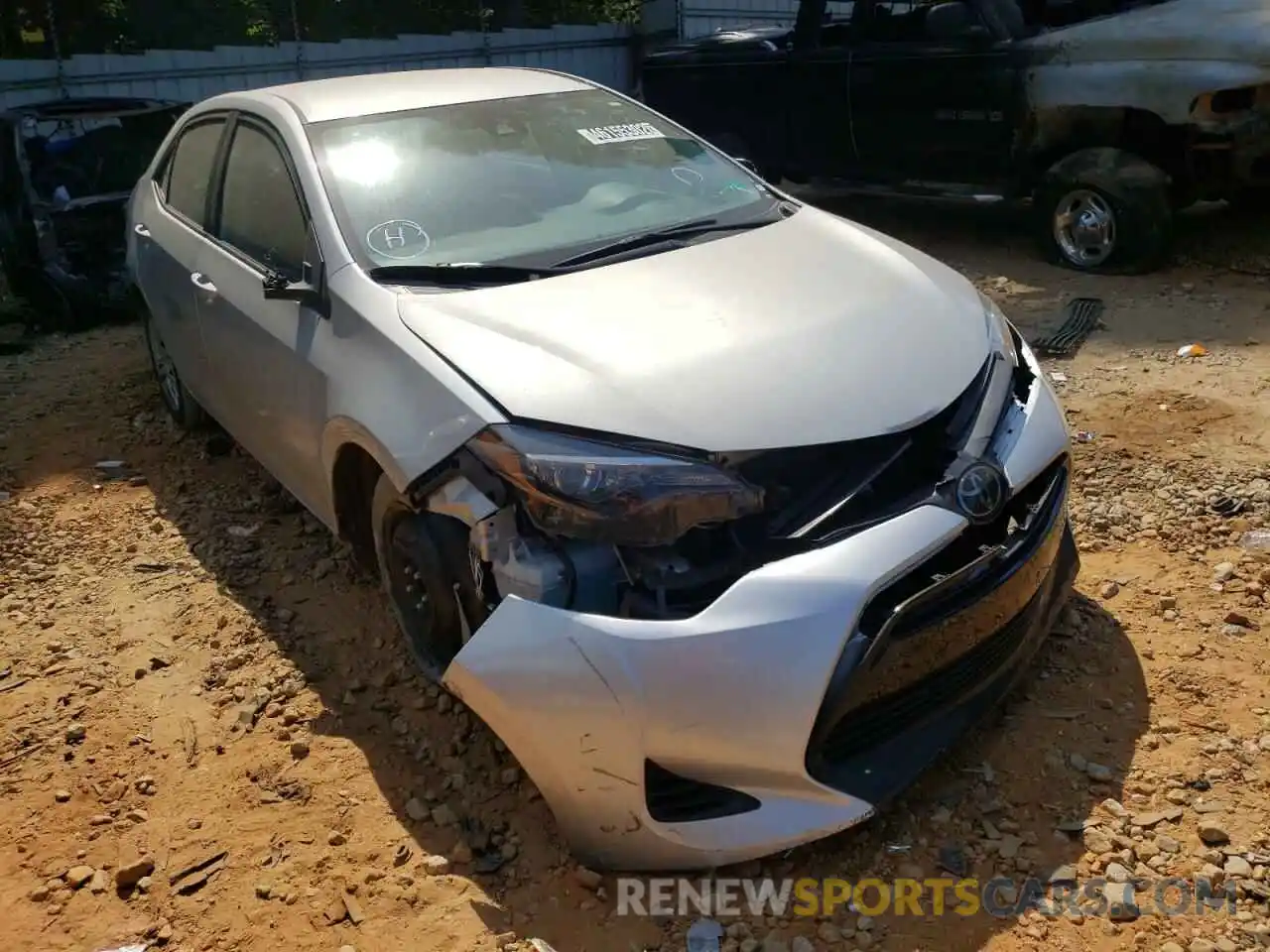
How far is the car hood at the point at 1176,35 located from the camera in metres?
5.98

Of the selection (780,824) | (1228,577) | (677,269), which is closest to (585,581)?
(780,824)

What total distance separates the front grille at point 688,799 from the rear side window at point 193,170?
3043 millimetres

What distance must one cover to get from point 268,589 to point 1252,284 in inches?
214

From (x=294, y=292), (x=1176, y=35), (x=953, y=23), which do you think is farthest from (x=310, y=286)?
(x=953, y=23)

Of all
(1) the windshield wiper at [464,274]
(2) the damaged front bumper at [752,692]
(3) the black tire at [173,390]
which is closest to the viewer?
(2) the damaged front bumper at [752,692]

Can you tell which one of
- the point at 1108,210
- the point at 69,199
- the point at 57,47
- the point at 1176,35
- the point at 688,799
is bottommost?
the point at 688,799

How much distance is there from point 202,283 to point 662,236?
181 cm

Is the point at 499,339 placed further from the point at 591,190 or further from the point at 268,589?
the point at 268,589

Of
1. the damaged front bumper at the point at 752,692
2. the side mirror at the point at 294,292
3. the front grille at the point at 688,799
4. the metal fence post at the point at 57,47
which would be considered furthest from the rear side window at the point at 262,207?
the metal fence post at the point at 57,47

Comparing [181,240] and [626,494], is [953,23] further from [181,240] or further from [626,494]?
[626,494]

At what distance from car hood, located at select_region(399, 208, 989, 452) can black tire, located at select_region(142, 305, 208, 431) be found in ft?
8.50

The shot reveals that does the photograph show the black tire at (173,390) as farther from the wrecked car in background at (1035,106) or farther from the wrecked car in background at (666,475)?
the wrecked car in background at (1035,106)

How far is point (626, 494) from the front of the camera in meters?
2.42

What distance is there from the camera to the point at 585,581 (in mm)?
2439
